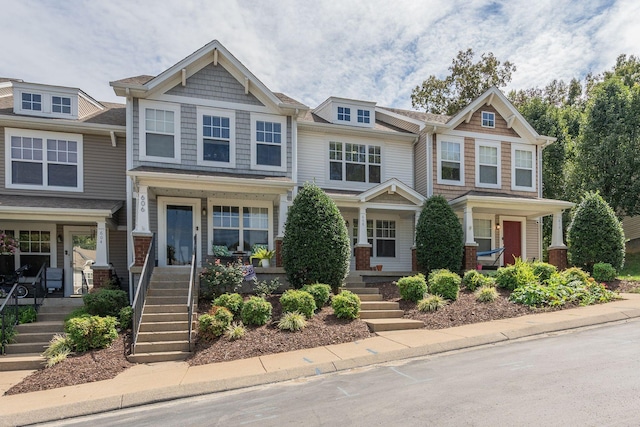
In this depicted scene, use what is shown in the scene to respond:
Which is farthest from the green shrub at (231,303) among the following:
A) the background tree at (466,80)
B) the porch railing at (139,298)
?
the background tree at (466,80)

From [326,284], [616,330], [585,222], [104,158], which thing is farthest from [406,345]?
[104,158]

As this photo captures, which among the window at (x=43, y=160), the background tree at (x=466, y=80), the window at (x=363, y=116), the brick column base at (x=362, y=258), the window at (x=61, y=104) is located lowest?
the brick column base at (x=362, y=258)

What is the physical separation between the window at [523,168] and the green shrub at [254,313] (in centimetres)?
1184

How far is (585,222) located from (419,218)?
535cm

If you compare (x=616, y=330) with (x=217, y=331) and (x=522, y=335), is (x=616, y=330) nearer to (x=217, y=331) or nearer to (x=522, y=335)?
(x=522, y=335)

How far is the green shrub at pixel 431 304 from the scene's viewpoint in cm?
974

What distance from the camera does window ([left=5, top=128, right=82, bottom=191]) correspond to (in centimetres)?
1191

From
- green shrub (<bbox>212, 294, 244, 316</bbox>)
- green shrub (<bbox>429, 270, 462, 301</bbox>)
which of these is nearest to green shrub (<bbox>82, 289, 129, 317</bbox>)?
green shrub (<bbox>212, 294, 244, 316</bbox>)

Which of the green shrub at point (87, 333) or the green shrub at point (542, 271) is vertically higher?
the green shrub at point (542, 271)

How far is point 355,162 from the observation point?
14742mm

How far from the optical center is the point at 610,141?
741 inches

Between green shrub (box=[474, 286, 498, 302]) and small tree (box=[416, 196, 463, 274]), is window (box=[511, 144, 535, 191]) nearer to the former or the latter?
small tree (box=[416, 196, 463, 274])

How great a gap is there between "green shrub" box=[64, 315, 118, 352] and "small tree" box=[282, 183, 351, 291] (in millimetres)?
4382

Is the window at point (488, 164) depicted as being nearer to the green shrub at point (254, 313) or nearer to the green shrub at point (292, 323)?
the green shrub at point (292, 323)
